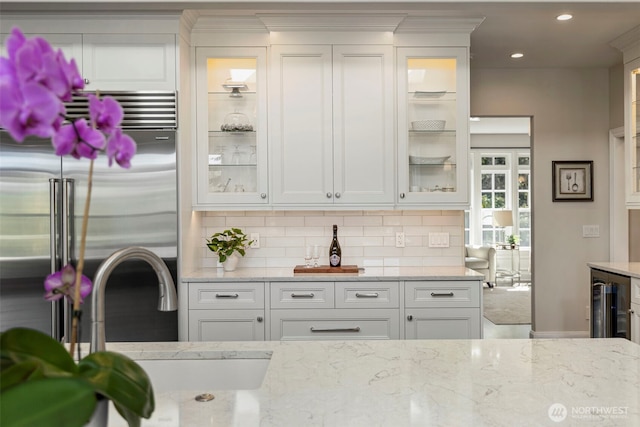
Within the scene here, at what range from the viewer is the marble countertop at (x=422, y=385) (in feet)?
3.38

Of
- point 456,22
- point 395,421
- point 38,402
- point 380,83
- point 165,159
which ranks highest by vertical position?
point 456,22

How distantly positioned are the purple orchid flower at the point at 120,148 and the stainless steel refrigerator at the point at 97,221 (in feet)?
8.29

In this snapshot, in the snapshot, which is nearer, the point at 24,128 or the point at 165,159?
the point at 24,128

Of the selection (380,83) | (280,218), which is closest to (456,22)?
(380,83)

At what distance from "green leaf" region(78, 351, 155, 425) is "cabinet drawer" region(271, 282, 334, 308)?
2.49 m

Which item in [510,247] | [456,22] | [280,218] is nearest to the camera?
[456,22]

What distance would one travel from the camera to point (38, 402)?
510mm

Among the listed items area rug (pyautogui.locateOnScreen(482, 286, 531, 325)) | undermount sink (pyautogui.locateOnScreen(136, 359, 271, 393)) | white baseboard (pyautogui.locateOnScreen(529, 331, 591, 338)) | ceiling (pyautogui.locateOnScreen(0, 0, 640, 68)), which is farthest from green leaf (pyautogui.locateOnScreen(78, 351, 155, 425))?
area rug (pyautogui.locateOnScreen(482, 286, 531, 325))

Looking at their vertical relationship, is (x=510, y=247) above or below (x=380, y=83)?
below

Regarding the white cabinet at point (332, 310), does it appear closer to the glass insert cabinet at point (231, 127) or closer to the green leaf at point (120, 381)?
the glass insert cabinet at point (231, 127)

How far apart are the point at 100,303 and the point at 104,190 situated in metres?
2.30

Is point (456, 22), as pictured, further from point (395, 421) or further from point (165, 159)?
point (395, 421)

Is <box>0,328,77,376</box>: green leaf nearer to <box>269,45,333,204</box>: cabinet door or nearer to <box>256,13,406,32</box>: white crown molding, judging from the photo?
<box>269,45,333,204</box>: cabinet door

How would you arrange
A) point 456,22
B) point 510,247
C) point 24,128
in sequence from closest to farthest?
point 24,128 < point 456,22 < point 510,247
